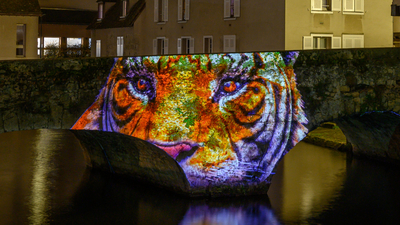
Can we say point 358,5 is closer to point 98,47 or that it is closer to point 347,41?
point 347,41

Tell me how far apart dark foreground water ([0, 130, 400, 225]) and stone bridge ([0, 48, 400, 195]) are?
0.94m

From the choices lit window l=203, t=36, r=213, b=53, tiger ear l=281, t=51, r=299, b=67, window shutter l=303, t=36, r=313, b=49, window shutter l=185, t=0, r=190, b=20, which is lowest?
tiger ear l=281, t=51, r=299, b=67

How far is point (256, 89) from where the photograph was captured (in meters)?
16.5

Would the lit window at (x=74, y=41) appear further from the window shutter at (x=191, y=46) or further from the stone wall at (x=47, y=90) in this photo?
the stone wall at (x=47, y=90)

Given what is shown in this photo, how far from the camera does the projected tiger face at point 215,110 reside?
1619 centimetres

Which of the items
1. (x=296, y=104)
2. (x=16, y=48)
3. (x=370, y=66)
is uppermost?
(x=16, y=48)

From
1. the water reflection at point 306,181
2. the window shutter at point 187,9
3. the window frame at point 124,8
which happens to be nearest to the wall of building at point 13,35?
the window shutter at point 187,9

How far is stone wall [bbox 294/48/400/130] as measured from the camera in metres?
16.5

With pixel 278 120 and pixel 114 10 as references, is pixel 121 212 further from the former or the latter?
pixel 114 10

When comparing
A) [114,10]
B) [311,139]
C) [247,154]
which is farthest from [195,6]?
[247,154]

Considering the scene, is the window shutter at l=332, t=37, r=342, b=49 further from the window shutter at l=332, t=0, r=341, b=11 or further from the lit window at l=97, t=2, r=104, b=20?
the lit window at l=97, t=2, r=104, b=20

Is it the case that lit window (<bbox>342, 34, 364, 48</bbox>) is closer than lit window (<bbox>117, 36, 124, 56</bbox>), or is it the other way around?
lit window (<bbox>342, 34, 364, 48</bbox>)

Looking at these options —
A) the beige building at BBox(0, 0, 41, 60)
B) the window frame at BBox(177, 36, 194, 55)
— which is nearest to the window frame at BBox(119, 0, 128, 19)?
the window frame at BBox(177, 36, 194, 55)

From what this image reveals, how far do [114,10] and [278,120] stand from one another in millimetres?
28636
